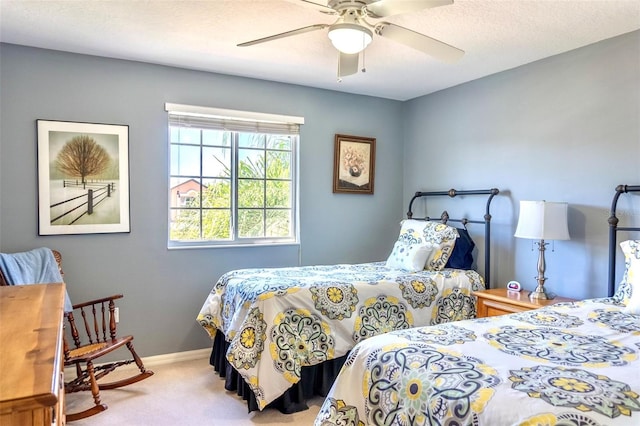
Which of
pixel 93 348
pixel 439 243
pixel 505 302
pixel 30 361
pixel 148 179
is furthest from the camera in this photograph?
pixel 439 243

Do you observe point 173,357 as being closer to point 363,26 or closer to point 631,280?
point 363,26

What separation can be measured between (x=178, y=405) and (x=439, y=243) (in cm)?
229

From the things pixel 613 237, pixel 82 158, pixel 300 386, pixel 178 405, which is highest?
pixel 82 158

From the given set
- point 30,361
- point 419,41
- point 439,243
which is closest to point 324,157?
point 439,243

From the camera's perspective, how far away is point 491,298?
3.02 metres

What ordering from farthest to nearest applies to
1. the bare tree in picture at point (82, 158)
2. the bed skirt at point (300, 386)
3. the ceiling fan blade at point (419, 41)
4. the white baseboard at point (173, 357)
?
the white baseboard at point (173, 357) → the bare tree in picture at point (82, 158) → the bed skirt at point (300, 386) → the ceiling fan blade at point (419, 41)

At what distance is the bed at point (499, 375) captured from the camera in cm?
115

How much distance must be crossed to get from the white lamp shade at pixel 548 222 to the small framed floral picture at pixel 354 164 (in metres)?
1.82

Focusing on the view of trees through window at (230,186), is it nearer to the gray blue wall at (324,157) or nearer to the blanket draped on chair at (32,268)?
the gray blue wall at (324,157)

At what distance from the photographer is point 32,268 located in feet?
8.90

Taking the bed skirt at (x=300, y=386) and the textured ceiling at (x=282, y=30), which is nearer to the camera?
the textured ceiling at (x=282, y=30)

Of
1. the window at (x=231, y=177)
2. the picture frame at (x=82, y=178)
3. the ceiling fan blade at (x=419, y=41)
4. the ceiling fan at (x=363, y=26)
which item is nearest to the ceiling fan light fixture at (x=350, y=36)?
the ceiling fan at (x=363, y=26)

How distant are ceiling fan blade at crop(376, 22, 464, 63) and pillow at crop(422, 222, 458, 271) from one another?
1.57 meters

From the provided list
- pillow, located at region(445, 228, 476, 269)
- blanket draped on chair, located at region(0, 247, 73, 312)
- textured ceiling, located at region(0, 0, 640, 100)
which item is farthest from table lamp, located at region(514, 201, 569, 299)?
blanket draped on chair, located at region(0, 247, 73, 312)
